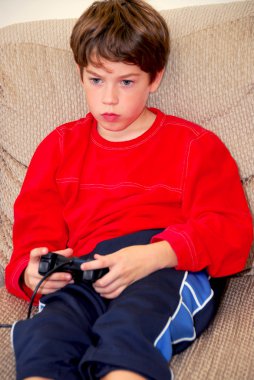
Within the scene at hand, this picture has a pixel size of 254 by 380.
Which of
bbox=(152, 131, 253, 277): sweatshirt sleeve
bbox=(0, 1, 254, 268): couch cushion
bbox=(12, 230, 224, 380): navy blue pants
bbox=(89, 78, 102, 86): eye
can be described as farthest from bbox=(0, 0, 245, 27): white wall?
bbox=(12, 230, 224, 380): navy blue pants

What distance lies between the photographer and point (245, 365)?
0.94 metres

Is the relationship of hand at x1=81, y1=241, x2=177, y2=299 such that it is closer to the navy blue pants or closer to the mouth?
the navy blue pants

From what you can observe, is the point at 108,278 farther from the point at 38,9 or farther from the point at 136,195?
the point at 38,9

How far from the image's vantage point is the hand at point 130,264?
0.97 meters

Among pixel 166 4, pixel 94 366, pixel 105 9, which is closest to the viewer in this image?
pixel 94 366

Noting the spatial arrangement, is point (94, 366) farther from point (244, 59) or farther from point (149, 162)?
point (244, 59)

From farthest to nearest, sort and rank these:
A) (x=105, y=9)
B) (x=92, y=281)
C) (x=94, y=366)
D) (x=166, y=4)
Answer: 1. (x=166, y=4)
2. (x=105, y=9)
3. (x=92, y=281)
4. (x=94, y=366)

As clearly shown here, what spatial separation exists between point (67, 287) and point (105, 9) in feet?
1.97

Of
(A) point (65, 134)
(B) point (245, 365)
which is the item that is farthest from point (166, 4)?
(B) point (245, 365)

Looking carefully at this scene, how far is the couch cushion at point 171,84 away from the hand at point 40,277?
311 millimetres

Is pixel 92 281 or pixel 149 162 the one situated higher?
pixel 149 162

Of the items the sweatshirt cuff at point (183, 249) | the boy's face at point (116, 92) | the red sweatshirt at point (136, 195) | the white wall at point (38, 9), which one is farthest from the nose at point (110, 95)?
the white wall at point (38, 9)

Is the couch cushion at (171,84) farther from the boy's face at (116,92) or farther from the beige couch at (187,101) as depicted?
the boy's face at (116,92)

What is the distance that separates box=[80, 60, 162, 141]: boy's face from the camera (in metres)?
1.08
